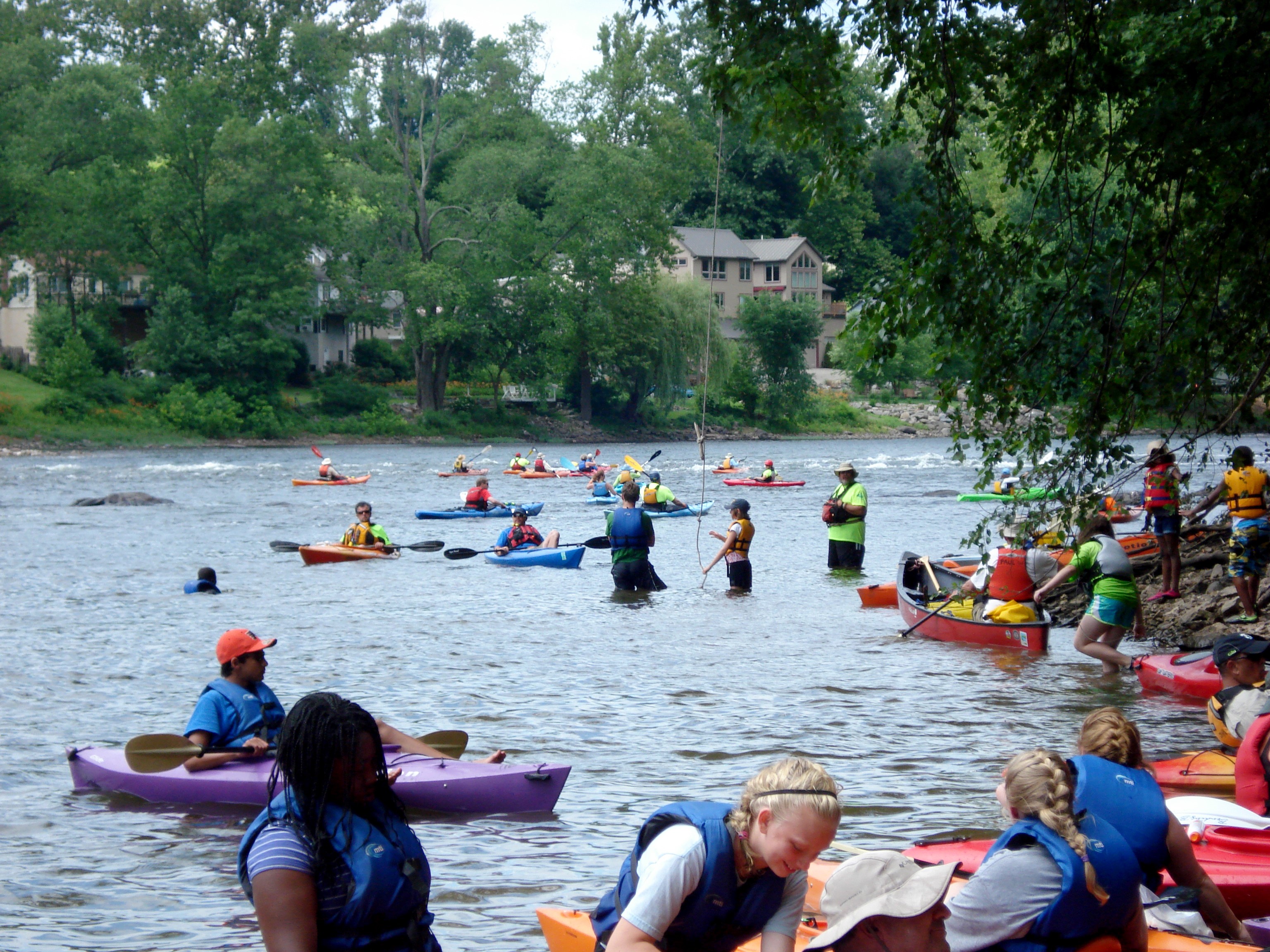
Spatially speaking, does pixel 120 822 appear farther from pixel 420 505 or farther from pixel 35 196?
pixel 35 196

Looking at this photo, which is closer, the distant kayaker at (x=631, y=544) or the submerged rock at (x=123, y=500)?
the distant kayaker at (x=631, y=544)

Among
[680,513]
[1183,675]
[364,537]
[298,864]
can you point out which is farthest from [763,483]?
[298,864]

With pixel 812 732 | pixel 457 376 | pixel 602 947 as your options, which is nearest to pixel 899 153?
pixel 457 376

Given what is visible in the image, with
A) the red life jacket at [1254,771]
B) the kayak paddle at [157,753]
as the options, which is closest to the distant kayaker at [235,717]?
the kayak paddle at [157,753]

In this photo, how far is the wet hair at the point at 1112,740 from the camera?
13.3 ft

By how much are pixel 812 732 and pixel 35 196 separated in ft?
164

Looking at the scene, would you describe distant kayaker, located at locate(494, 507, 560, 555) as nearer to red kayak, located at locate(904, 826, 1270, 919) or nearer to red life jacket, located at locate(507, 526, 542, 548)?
red life jacket, located at locate(507, 526, 542, 548)

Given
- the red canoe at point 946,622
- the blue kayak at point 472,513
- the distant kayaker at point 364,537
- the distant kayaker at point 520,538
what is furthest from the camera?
the blue kayak at point 472,513

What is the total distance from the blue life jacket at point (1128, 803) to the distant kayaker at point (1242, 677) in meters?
2.73

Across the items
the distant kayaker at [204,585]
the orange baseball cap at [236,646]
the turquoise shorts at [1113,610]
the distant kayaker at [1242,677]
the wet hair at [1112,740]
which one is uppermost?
the wet hair at [1112,740]

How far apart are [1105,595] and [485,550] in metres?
13.0

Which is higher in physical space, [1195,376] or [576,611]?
[1195,376]

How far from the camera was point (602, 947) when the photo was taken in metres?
3.48

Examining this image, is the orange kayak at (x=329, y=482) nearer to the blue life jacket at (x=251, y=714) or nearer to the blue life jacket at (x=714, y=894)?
the blue life jacket at (x=251, y=714)
